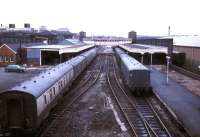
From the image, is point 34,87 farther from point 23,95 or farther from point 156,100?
point 156,100

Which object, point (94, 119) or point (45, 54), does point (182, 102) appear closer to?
point (94, 119)

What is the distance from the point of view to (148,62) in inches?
2441

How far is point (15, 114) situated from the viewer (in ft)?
51.8

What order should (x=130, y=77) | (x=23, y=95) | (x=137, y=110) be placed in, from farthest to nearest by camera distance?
(x=130, y=77)
(x=137, y=110)
(x=23, y=95)

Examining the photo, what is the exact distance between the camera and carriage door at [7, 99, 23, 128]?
15.7 meters

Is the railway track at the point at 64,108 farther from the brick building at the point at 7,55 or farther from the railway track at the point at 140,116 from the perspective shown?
the brick building at the point at 7,55

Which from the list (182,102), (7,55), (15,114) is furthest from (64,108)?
(7,55)

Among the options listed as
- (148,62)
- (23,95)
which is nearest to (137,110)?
(23,95)

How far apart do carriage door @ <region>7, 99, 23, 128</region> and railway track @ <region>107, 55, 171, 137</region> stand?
6235 millimetres

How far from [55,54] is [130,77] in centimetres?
4150

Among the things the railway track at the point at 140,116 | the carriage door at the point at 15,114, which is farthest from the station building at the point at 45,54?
the carriage door at the point at 15,114

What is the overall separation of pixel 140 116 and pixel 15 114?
9.17 metres

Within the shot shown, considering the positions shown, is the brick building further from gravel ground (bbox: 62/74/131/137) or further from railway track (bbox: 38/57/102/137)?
gravel ground (bbox: 62/74/131/137)

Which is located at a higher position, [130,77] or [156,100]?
[130,77]
